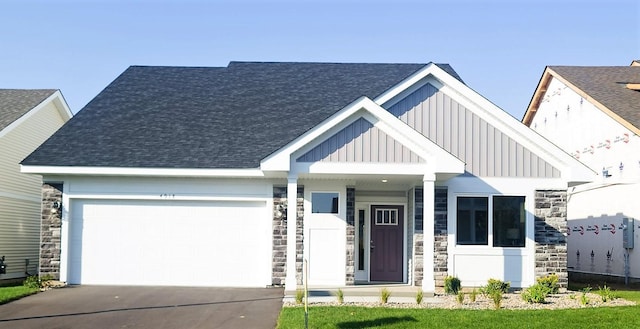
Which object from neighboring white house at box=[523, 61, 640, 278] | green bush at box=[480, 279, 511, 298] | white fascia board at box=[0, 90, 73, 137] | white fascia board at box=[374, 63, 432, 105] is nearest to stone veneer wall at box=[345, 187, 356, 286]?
white fascia board at box=[374, 63, 432, 105]

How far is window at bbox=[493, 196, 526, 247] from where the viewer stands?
59.2 feet

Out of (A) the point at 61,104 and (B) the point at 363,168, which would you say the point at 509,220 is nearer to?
(B) the point at 363,168

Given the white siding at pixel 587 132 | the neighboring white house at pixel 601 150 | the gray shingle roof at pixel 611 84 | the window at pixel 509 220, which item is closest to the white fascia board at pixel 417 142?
the window at pixel 509 220

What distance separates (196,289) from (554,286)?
27.9 ft

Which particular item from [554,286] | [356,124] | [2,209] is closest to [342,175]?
[356,124]

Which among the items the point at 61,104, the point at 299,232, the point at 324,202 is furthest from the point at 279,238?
the point at 61,104

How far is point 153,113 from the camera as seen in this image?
20.8 m

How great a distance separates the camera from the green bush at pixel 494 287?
53.0 feet

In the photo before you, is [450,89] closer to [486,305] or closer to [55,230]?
[486,305]

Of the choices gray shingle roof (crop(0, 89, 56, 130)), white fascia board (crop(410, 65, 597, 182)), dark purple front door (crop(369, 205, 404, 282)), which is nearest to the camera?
white fascia board (crop(410, 65, 597, 182))

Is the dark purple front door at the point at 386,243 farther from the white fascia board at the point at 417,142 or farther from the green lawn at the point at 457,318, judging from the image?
the green lawn at the point at 457,318

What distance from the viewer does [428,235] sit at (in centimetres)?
1620

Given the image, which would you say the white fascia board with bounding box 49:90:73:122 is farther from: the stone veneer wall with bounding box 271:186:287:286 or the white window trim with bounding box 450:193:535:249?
the white window trim with bounding box 450:193:535:249

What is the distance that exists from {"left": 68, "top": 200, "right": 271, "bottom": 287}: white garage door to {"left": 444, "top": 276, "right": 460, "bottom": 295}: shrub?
4.56 meters
